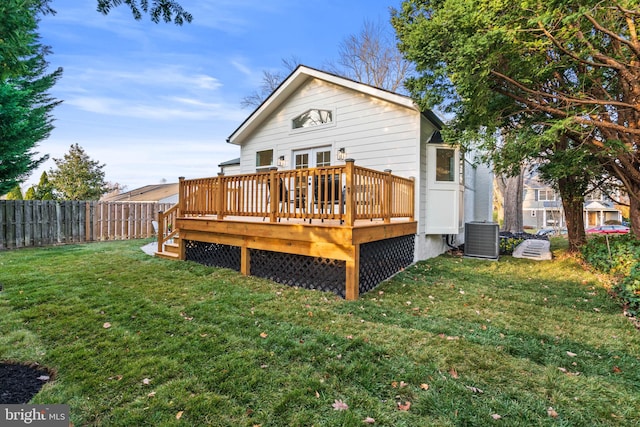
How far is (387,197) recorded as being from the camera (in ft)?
19.3

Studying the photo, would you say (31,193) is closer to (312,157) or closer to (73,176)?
(73,176)

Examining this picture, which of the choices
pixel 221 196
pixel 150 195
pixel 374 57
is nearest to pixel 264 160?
pixel 221 196

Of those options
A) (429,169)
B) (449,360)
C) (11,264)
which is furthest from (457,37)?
(11,264)

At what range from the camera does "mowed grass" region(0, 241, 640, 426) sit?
2227 millimetres

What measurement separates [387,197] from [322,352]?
361cm

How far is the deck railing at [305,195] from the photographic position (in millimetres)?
4828

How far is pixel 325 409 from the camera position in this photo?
2225 millimetres

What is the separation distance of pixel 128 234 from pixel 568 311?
48.5 feet

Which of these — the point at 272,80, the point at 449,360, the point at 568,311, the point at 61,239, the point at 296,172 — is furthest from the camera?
the point at 272,80

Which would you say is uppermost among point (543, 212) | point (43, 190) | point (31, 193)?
point (43, 190)

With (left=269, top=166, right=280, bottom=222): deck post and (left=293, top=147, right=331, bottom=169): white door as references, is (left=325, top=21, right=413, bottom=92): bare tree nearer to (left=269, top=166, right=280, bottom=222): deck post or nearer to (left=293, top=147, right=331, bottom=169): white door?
(left=293, top=147, right=331, bottom=169): white door

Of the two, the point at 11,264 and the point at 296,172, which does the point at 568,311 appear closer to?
the point at 296,172

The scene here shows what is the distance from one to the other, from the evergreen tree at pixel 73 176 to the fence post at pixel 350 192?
64.9 ft

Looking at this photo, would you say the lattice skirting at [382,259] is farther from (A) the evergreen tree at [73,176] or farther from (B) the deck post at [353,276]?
(A) the evergreen tree at [73,176]
